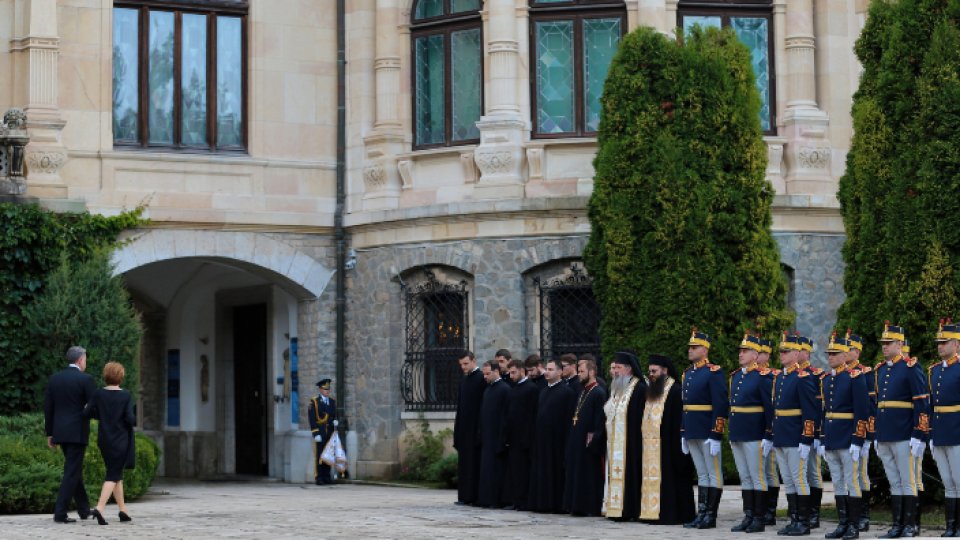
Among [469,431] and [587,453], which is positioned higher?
[469,431]

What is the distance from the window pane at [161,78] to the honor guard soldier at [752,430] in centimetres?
1038

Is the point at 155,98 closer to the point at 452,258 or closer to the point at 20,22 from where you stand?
→ the point at 20,22

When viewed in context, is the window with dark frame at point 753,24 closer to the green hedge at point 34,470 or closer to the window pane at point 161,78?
the window pane at point 161,78

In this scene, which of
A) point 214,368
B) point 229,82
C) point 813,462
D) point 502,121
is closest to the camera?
point 813,462

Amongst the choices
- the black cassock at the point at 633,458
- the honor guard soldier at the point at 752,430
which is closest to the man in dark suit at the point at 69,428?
the black cassock at the point at 633,458

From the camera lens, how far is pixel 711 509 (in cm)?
1530

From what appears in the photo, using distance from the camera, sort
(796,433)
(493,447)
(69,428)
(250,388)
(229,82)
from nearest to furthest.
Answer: (796,433)
(69,428)
(493,447)
(229,82)
(250,388)

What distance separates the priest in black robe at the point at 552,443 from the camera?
56.5 ft

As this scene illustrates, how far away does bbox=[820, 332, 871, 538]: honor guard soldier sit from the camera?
14.0 meters

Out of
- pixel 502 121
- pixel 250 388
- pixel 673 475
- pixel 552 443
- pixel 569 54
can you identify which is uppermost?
pixel 569 54

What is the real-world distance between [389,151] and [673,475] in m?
8.63

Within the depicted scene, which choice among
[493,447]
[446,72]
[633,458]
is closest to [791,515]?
[633,458]

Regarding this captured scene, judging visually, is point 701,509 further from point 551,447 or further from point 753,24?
point 753,24

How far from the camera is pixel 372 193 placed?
2328cm
